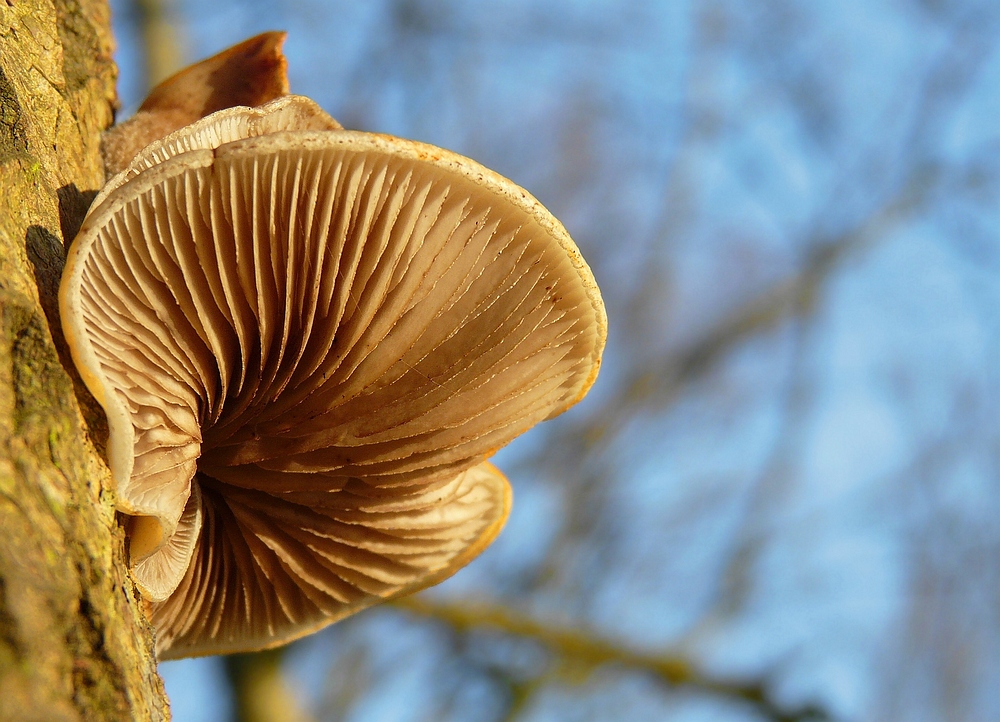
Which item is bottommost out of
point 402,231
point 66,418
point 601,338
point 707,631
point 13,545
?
point 13,545

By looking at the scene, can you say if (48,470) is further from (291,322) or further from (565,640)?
(565,640)

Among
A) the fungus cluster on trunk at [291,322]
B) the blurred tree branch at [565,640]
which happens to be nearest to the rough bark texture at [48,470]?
the fungus cluster on trunk at [291,322]

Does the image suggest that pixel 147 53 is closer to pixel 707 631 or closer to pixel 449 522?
pixel 449 522

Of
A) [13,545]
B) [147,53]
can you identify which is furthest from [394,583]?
[147,53]

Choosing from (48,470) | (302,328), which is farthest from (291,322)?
(48,470)

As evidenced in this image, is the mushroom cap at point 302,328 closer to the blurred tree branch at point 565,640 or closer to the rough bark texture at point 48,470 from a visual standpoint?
the rough bark texture at point 48,470

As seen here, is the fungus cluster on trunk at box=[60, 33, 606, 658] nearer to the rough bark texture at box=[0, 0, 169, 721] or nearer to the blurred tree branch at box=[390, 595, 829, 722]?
the rough bark texture at box=[0, 0, 169, 721]
